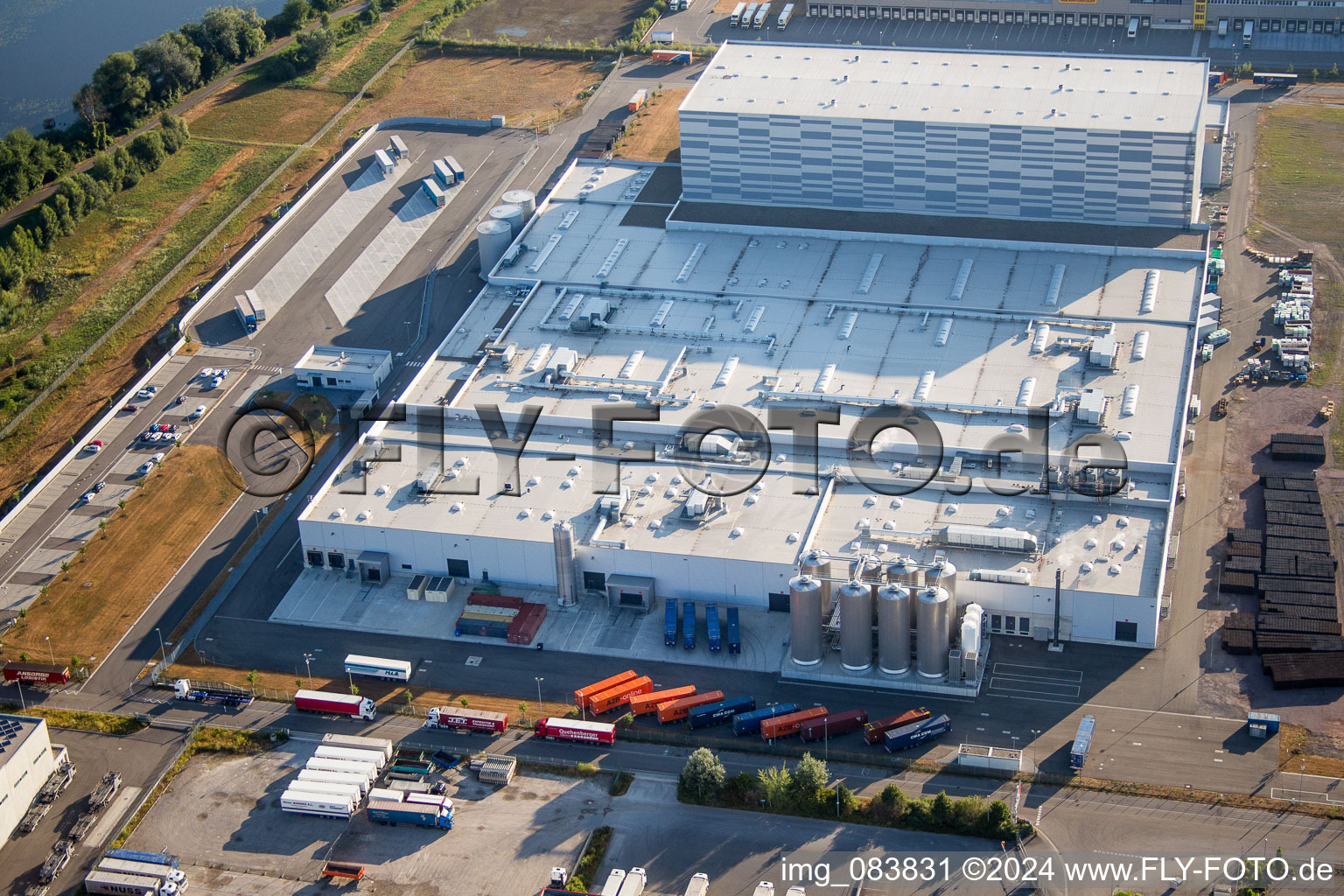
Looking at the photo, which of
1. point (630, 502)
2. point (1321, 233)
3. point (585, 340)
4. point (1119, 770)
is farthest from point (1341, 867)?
point (1321, 233)

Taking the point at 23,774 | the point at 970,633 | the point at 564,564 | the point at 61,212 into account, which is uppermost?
the point at 61,212

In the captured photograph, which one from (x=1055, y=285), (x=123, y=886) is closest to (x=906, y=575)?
(x=1055, y=285)

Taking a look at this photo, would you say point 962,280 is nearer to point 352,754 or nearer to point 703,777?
point 703,777

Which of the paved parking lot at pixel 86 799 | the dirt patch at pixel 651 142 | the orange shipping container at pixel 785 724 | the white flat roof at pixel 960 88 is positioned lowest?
the paved parking lot at pixel 86 799

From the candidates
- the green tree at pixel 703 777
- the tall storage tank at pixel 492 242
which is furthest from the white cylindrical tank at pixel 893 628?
the tall storage tank at pixel 492 242

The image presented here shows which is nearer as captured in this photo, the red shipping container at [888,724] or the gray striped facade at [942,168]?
the red shipping container at [888,724]

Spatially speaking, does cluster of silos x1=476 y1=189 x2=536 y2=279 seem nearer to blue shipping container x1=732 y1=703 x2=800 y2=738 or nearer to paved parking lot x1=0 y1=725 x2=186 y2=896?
paved parking lot x1=0 y1=725 x2=186 y2=896

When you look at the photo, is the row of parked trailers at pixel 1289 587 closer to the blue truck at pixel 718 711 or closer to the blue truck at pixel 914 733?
the blue truck at pixel 914 733

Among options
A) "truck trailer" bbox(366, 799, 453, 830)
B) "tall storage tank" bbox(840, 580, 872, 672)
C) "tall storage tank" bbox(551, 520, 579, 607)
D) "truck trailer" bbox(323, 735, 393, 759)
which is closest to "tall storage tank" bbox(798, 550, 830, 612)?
"tall storage tank" bbox(840, 580, 872, 672)
